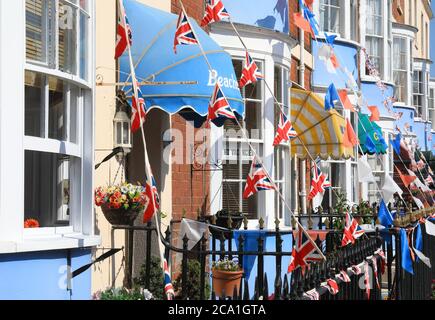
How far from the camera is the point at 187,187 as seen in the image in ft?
31.0

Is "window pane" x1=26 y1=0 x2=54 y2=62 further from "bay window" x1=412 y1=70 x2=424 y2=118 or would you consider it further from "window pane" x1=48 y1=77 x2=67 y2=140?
"bay window" x1=412 y1=70 x2=424 y2=118

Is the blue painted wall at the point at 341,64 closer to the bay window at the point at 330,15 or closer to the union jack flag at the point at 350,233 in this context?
the bay window at the point at 330,15

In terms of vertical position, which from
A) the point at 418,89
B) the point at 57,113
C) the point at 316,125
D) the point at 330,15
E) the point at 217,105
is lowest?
the point at 57,113

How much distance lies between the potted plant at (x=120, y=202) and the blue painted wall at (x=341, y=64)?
8542 mm

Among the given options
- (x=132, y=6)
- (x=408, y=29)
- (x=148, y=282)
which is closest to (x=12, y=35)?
(x=132, y=6)

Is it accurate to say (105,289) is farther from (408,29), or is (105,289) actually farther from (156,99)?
(408,29)

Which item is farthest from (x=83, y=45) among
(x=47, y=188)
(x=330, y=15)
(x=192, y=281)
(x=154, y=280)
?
(x=330, y=15)

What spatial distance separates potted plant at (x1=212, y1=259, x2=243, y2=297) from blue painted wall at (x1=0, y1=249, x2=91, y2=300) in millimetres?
2623

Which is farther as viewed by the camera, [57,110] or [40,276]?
[57,110]

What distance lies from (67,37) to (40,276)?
6.37 feet

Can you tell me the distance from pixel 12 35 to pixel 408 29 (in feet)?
70.6

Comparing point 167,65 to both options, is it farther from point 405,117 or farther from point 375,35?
point 405,117

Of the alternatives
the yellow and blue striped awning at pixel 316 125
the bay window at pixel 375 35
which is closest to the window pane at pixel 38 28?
the yellow and blue striped awning at pixel 316 125

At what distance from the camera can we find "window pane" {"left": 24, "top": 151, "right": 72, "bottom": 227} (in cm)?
562
